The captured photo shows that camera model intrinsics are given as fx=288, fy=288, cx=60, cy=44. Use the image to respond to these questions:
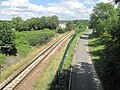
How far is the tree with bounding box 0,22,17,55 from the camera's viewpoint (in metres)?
40.1

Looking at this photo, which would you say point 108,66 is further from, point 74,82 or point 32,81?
point 32,81

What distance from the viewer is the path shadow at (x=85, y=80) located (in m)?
23.5

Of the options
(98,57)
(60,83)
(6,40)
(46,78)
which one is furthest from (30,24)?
(60,83)

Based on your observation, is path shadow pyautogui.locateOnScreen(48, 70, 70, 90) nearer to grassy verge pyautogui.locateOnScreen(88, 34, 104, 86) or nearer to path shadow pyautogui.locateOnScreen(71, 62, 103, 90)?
path shadow pyautogui.locateOnScreen(71, 62, 103, 90)

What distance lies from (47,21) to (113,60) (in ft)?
372

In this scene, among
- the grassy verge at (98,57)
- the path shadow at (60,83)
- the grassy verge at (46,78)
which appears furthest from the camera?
the grassy verge at (98,57)

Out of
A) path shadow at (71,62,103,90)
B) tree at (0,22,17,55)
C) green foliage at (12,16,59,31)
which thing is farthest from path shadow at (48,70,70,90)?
green foliage at (12,16,59,31)

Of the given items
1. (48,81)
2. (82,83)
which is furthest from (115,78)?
(48,81)

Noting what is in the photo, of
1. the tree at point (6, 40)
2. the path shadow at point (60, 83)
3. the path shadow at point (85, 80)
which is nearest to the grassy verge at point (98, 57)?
the path shadow at point (85, 80)

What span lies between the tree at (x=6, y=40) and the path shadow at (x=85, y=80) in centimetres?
1174

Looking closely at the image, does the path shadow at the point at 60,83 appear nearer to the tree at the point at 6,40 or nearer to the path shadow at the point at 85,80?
the path shadow at the point at 85,80

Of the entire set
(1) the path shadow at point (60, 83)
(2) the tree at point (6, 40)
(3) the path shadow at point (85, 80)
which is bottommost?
(3) the path shadow at point (85, 80)

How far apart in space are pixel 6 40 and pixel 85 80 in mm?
17952

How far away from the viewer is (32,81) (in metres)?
26.0
